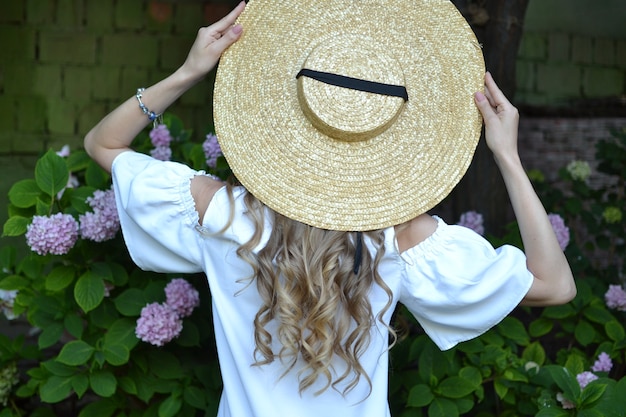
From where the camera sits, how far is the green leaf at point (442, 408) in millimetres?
2402

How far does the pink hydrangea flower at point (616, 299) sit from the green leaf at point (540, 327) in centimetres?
→ 25

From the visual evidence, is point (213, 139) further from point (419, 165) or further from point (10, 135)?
point (10, 135)

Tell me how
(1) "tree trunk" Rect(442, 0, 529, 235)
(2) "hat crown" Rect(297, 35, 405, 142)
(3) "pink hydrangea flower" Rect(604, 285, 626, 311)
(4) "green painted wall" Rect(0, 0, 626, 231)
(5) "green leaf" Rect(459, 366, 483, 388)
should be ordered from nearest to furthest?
(2) "hat crown" Rect(297, 35, 405, 142) < (5) "green leaf" Rect(459, 366, 483, 388) < (3) "pink hydrangea flower" Rect(604, 285, 626, 311) < (1) "tree trunk" Rect(442, 0, 529, 235) < (4) "green painted wall" Rect(0, 0, 626, 231)

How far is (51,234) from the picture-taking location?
235cm

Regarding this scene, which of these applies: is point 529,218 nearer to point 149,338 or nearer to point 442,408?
point 442,408

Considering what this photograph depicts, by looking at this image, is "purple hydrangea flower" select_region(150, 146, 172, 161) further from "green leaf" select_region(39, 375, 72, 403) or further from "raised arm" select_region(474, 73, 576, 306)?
"raised arm" select_region(474, 73, 576, 306)

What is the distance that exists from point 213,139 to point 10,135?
7.94 feet

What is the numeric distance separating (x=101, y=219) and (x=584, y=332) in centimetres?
165

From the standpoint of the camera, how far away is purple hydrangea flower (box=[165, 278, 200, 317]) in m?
2.43

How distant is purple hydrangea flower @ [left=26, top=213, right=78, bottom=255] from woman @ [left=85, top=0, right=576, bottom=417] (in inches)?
24.7

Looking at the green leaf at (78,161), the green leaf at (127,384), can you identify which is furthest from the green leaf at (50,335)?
the green leaf at (78,161)

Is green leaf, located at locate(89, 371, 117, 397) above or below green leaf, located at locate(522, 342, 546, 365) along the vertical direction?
below

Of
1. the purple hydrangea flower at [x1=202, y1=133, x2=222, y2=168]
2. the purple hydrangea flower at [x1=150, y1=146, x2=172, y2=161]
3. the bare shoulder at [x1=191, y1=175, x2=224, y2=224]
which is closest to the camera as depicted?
the bare shoulder at [x1=191, y1=175, x2=224, y2=224]

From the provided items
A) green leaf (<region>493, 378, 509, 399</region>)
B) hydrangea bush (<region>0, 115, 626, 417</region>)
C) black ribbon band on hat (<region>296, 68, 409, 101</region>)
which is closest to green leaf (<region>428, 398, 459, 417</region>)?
hydrangea bush (<region>0, 115, 626, 417</region>)
